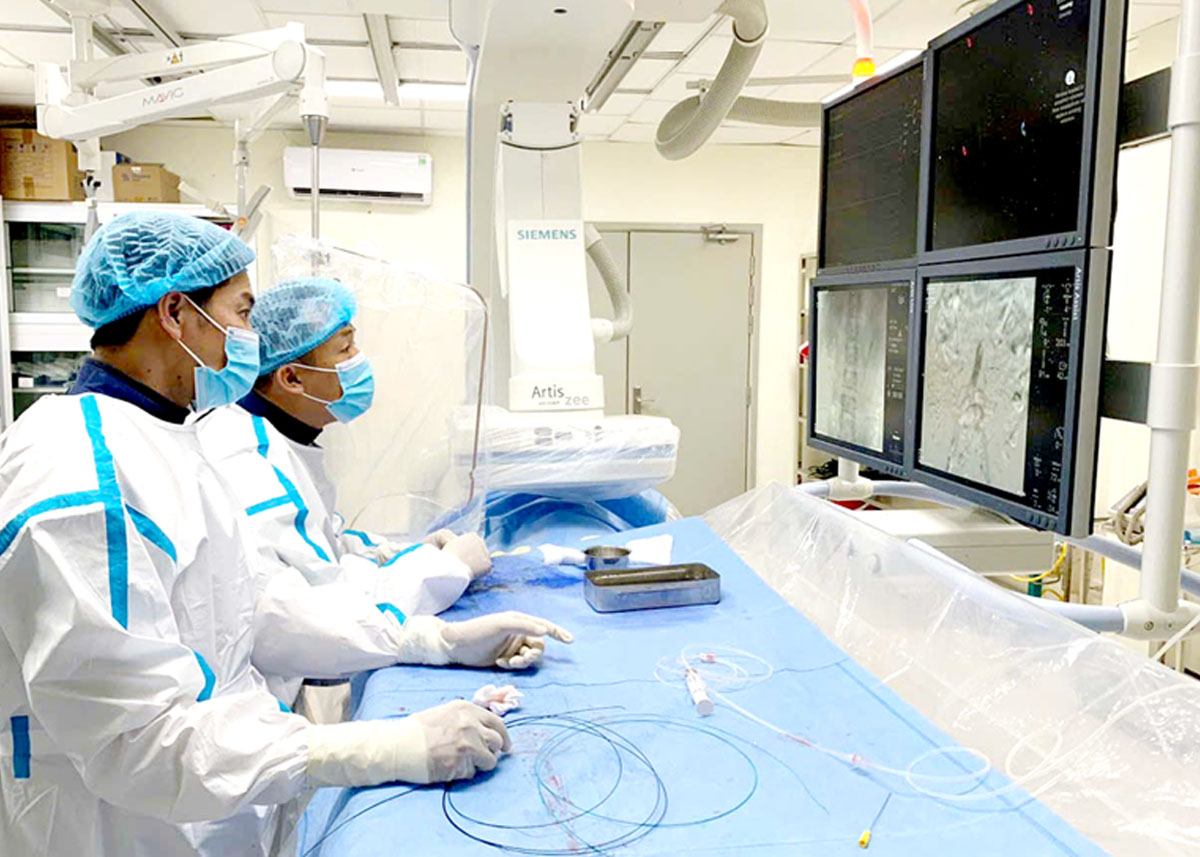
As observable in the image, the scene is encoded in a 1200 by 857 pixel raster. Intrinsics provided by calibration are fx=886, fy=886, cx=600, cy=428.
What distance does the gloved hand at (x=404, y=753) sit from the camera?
1.05 metres

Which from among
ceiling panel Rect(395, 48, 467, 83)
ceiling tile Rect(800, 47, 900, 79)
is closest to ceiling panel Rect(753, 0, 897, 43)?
ceiling tile Rect(800, 47, 900, 79)

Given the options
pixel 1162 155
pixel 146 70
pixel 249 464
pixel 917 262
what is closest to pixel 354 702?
pixel 249 464

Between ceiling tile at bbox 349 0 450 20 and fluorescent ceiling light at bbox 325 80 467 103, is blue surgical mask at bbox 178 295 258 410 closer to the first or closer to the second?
ceiling tile at bbox 349 0 450 20

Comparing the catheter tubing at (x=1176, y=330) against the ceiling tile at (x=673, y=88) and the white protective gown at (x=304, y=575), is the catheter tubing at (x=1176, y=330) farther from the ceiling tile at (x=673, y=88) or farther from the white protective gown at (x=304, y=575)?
the ceiling tile at (x=673, y=88)

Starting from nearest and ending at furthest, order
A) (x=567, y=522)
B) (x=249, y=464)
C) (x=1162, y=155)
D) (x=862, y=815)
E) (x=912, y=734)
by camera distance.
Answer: (x=862, y=815) → (x=912, y=734) → (x=249, y=464) → (x=567, y=522) → (x=1162, y=155)

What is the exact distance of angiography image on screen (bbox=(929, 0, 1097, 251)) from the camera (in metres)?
1.13

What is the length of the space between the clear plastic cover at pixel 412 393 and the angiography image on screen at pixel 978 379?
1.04 m

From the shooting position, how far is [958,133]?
4.65 feet

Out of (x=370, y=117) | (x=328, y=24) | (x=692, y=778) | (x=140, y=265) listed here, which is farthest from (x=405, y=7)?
(x=692, y=778)

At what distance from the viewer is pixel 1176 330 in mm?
1014

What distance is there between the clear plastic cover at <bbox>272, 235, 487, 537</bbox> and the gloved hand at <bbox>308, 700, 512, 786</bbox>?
1.02m

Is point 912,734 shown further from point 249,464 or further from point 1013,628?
point 249,464

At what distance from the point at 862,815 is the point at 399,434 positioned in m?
1.48

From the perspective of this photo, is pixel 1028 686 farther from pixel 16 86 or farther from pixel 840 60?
pixel 16 86
